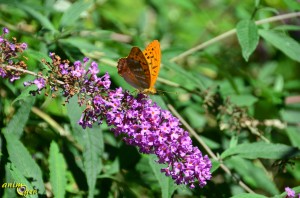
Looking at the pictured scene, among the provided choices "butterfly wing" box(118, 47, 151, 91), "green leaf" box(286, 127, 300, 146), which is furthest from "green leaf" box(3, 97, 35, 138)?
"green leaf" box(286, 127, 300, 146)

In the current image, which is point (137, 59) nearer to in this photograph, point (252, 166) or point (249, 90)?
point (252, 166)

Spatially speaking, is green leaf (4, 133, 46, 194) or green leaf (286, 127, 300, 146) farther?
green leaf (286, 127, 300, 146)

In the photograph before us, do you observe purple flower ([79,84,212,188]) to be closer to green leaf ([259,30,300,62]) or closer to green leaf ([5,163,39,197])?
green leaf ([5,163,39,197])

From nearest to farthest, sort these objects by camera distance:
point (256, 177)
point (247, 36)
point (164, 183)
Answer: point (164, 183) → point (247, 36) → point (256, 177)

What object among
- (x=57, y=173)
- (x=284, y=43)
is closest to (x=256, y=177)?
(x=284, y=43)

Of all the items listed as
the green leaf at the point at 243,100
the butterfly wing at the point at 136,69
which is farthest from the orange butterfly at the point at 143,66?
the green leaf at the point at 243,100

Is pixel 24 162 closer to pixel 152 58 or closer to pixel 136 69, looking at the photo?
pixel 136 69

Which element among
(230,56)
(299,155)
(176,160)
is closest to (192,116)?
(230,56)
